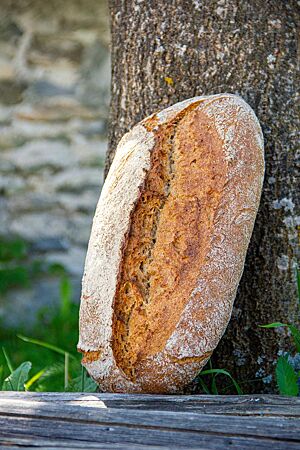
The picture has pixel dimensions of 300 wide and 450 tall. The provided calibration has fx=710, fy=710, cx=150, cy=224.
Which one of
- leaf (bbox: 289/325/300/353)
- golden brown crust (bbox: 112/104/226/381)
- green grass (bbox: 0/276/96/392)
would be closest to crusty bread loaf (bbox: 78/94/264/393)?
golden brown crust (bbox: 112/104/226/381)

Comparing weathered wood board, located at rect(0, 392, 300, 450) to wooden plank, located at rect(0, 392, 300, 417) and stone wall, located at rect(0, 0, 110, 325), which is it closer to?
wooden plank, located at rect(0, 392, 300, 417)

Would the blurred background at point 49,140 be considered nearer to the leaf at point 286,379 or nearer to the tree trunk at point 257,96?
the tree trunk at point 257,96

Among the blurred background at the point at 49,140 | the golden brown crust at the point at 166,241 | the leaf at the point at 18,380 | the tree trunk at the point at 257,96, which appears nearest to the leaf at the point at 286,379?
the tree trunk at the point at 257,96

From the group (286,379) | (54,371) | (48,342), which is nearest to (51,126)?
(48,342)

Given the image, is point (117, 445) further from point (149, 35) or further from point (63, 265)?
point (63, 265)

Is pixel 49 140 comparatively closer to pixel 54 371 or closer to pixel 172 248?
pixel 54 371
